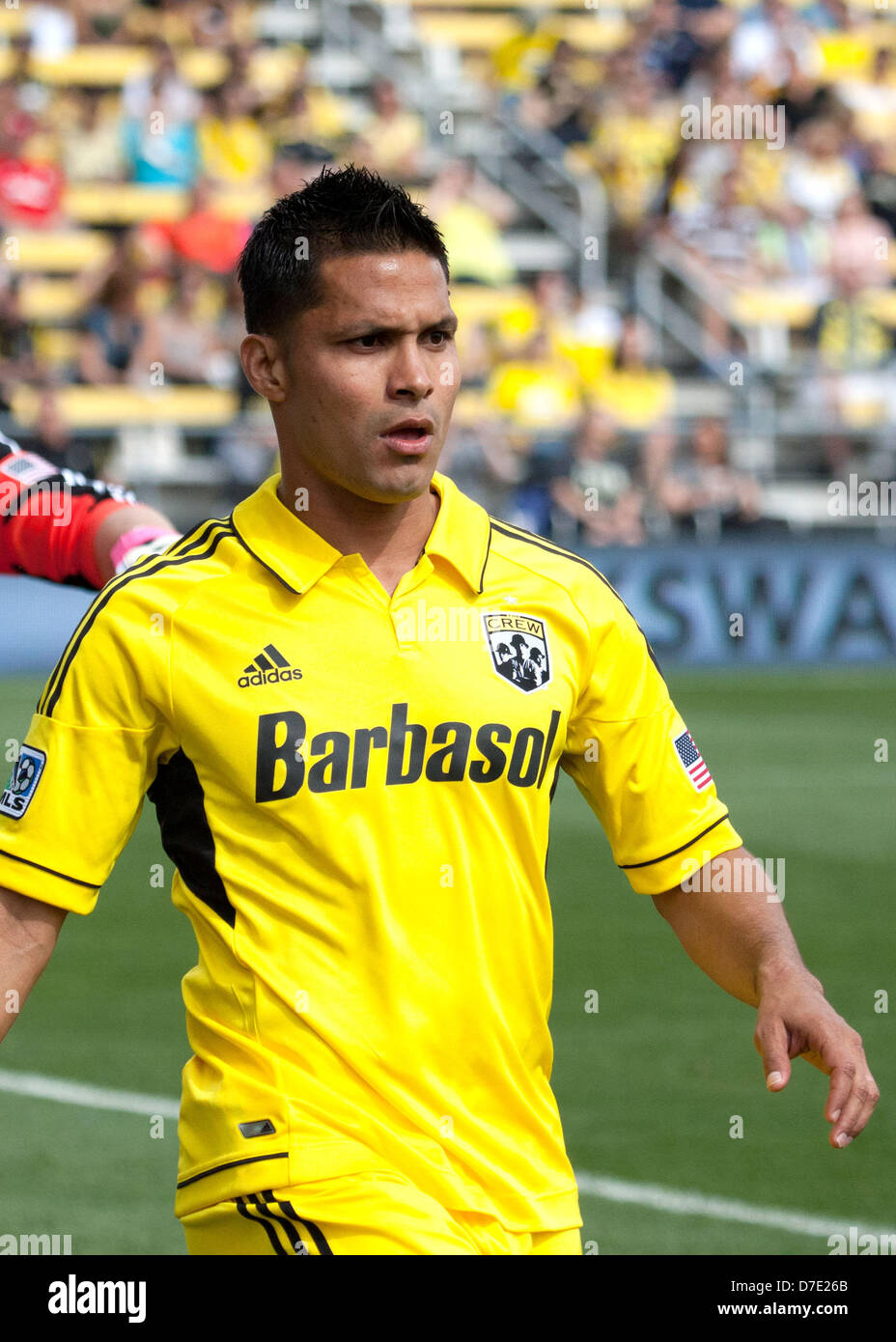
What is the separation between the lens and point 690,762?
10.5ft

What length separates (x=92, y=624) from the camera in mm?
2912

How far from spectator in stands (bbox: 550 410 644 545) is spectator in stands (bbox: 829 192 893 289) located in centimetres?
Result: 506

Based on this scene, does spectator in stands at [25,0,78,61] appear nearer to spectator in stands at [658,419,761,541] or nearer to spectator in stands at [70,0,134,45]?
spectator in stands at [70,0,134,45]

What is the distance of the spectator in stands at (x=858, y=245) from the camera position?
21.9m

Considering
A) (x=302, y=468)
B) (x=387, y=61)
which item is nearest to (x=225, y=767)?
(x=302, y=468)

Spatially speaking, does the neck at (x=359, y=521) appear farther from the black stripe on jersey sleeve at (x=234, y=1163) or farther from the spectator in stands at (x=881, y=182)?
the spectator in stands at (x=881, y=182)

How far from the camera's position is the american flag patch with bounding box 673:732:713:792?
320 centimetres

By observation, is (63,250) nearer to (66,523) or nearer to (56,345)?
(56,345)

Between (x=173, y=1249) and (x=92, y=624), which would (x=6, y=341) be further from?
(x=92, y=624)

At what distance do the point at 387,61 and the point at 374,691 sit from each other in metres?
20.8

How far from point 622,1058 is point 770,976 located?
404 centimetres

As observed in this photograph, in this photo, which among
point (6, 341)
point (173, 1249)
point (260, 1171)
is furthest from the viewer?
point (6, 341)

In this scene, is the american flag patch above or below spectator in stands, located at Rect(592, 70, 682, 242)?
below

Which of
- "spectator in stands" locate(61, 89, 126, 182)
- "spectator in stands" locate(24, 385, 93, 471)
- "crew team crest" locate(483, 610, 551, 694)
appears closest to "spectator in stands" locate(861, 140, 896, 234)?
"spectator in stands" locate(61, 89, 126, 182)
